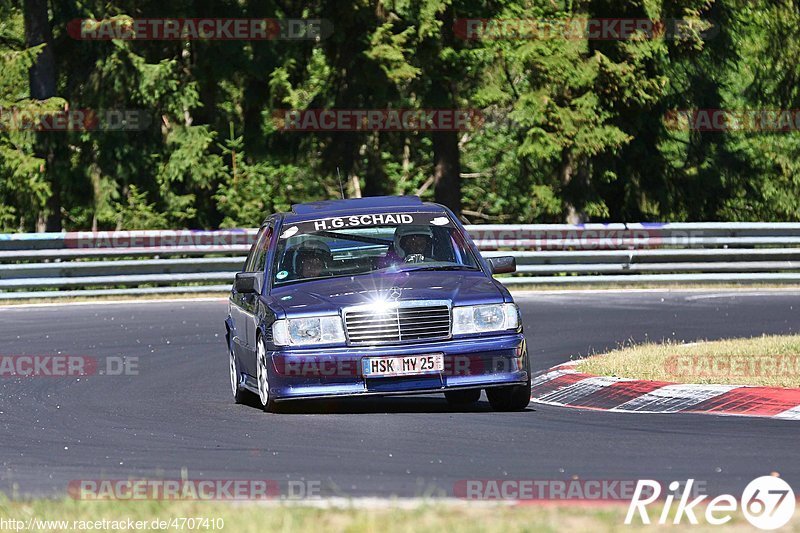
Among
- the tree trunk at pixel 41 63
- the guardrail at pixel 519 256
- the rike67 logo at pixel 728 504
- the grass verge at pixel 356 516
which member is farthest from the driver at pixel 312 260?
the tree trunk at pixel 41 63

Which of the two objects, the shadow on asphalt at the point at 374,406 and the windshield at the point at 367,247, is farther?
the windshield at the point at 367,247

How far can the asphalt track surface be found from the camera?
8133mm

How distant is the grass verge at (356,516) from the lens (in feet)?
20.5

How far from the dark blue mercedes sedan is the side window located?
0.55 meters

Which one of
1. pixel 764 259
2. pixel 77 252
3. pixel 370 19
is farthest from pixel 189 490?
pixel 370 19

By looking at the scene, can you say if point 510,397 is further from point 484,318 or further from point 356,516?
point 356,516

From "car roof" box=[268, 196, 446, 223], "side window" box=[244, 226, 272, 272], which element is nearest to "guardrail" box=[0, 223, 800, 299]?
"side window" box=[244, 226, 272, 272]

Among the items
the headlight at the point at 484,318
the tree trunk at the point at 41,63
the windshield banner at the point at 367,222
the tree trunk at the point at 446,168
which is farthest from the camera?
the tree trunk at the point at 446,168

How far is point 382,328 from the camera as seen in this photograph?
35.8ft

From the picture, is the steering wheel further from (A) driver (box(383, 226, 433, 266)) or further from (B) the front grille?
(B) the front grille

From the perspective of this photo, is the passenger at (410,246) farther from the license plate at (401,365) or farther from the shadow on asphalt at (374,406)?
the license plate at (401,365)

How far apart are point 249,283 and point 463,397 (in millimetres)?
1944

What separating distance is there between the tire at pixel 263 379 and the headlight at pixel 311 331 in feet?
1.04

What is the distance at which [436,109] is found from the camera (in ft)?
115
